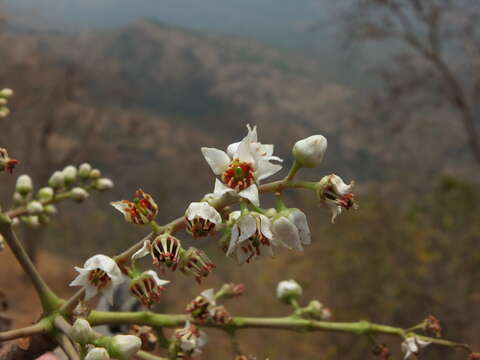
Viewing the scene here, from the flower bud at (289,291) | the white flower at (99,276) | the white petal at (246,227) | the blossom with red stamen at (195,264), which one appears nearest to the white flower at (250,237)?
the white petal at (246,227)

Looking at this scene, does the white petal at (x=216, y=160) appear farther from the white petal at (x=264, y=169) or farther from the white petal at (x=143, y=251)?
the white petal at (x=143, y=251)

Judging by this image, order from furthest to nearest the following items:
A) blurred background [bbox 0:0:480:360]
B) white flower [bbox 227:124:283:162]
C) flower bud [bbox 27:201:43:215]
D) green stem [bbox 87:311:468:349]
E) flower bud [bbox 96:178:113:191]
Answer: blurred background [bbox 0:0:480:360]
flower bud [bbox 96:178:113:191]
flower bud [bbox 27:201:43:215]
green stem [bbox 87:311:468:349]
white flower [bbox 227:124:283:162]

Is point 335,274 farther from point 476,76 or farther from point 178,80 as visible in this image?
point 178,80

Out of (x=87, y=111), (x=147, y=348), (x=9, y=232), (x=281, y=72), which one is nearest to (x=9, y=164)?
(x=9, y=232)

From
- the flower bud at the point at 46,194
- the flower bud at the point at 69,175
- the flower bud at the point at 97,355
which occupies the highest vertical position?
the flower bud at the point at 69,175

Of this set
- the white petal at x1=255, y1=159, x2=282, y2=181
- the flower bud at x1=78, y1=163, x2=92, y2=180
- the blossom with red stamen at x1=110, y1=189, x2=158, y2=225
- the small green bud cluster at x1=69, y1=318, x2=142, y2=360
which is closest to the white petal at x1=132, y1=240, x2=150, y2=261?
the blossom with red stamen at x1=110, y1=189, x2=158, y2=225

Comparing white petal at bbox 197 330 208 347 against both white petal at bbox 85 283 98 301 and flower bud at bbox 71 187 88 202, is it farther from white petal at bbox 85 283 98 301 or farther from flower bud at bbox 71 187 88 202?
flower bud at bbox 71 187 88 202
